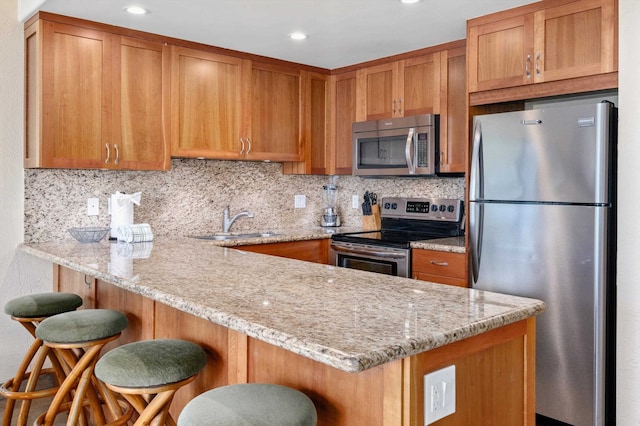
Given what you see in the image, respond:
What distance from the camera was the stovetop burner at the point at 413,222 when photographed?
3.77 m

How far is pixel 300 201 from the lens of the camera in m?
4.62

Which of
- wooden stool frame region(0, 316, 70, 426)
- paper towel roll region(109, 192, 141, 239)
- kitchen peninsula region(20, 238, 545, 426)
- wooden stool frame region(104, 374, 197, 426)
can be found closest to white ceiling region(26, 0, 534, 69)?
paper towel roll region(109, 192, 141, 239)

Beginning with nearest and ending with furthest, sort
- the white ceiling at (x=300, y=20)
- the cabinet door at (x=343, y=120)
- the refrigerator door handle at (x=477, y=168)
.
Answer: the white ceiling at (x=300, y=20) → the refrigerator door handle at (x=477, y=168) → the cabinet door at (x=343, y=120)

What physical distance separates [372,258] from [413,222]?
2.16 ft

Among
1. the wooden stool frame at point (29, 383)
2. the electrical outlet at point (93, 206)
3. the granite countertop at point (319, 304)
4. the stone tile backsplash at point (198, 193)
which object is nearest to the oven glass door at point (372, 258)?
the stone tile backsplash at point (198, 193)

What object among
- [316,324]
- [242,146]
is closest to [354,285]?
[316,324]

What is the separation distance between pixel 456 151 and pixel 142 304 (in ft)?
7.47

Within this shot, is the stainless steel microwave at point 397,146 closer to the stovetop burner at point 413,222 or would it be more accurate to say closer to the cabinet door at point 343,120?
the cabinet door at point 343,120

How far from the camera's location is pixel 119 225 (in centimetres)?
339

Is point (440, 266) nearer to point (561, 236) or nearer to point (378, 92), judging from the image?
point (561, 236)

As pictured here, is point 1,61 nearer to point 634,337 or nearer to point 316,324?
point 316,324

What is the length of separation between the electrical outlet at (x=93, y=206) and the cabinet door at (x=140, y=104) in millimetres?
337

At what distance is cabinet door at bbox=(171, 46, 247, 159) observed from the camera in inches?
141

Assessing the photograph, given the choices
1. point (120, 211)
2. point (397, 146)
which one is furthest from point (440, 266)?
point (120, 211)
